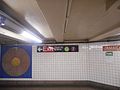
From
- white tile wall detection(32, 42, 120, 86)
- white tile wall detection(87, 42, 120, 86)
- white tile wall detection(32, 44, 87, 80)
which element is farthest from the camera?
white tile wall detection(32, 44, 87, 80)

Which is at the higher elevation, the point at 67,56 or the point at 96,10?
the point at 96,10

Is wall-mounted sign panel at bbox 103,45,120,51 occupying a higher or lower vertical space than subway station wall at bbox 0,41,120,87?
higher

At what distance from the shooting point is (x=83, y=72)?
549 cm

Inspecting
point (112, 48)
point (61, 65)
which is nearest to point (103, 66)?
point (112, 48)

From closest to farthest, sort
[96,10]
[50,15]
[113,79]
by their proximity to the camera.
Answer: [50,15] < [96,10] < [113,79]

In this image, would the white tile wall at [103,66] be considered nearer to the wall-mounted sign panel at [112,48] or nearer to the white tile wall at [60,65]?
the wall-mounted sign panel at [112,48]

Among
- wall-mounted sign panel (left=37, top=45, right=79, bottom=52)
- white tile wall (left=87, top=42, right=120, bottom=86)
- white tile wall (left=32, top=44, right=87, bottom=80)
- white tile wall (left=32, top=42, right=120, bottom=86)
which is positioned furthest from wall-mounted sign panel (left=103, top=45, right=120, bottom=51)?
wall-mounted sign panel (left=37, top=45, right=79, bottom=52)

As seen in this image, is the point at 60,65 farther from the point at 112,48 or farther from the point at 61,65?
the point at 112,48

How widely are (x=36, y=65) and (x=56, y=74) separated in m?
0.74

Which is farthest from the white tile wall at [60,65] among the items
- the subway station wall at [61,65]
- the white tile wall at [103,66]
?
the white tile wall at [103,66]

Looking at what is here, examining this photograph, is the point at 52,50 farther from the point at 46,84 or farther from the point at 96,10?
the point at 96,10

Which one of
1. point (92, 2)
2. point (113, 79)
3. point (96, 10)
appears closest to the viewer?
point (92, 2)

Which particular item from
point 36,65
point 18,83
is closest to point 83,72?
point 36,65

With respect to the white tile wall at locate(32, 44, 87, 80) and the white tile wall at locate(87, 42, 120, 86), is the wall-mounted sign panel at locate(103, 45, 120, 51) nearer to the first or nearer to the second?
the white tile wall at locate(87, 42, 120, 86)
